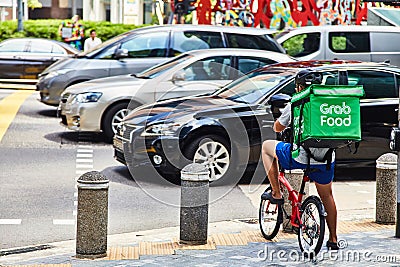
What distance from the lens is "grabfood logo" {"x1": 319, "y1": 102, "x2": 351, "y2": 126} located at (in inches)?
270

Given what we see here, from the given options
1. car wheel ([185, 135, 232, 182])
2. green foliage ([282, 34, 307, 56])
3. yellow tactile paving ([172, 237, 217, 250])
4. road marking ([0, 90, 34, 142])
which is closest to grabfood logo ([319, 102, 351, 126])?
yellow tactile paving ([172, 237, 217, 250])

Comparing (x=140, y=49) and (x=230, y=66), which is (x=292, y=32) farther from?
(x=230, y=66)

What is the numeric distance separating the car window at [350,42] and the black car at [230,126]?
282 inches

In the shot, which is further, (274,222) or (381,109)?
(381,109)

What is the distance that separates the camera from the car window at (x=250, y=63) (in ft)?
48.4

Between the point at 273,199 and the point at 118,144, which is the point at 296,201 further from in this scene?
the point at 118,144

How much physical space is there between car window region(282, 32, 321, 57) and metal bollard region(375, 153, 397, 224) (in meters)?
10.5

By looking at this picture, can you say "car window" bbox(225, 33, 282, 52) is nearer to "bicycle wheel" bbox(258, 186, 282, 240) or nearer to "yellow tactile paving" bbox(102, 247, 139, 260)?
"bicycle wheel" bbox(258, 186, 282, 240)

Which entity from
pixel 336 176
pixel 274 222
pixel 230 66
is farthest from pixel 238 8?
pixel 274 222

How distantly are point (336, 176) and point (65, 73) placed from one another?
732cm

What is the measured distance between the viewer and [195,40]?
17.9 m

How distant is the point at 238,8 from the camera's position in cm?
2803

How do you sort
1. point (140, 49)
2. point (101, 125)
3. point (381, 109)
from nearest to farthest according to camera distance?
point (381, 109)
point (101, 125)
point (140, 49)

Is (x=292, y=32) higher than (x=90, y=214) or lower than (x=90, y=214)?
higher
